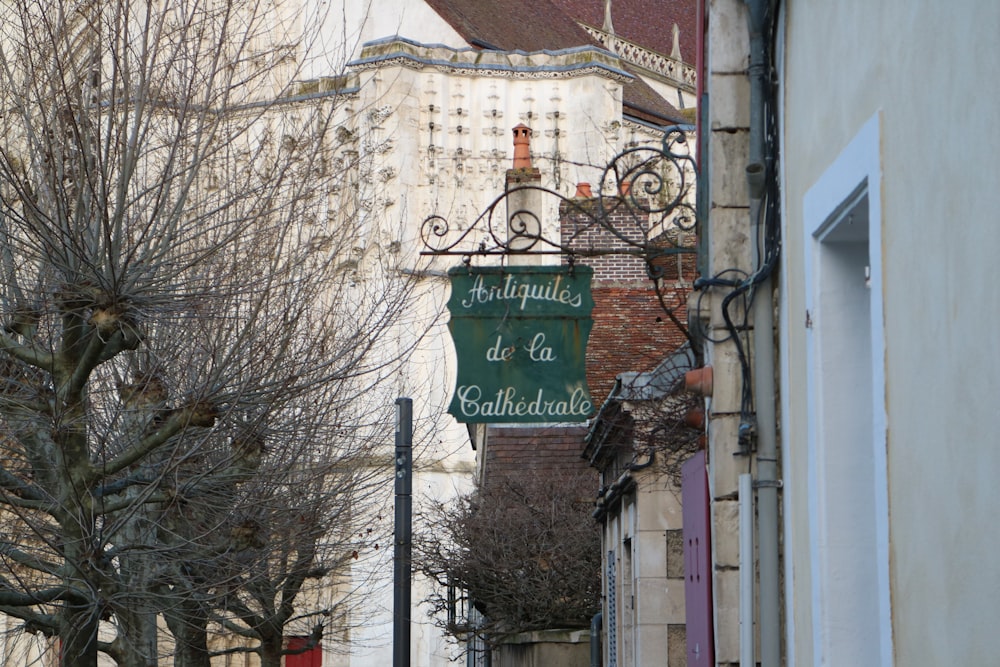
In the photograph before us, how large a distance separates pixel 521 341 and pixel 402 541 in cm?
661

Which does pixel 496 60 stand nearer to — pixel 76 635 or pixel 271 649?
pixel 271 649

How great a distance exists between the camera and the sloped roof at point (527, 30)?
142 ft

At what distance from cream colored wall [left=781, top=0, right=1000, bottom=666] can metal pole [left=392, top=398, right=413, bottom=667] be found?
10123 mm

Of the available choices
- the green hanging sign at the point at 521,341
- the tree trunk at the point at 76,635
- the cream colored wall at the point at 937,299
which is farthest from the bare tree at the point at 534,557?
the cream colored wall at the point at 937,299

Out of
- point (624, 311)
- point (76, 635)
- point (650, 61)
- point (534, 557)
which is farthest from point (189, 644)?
point (650, 61)

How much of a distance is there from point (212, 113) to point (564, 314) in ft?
12.2

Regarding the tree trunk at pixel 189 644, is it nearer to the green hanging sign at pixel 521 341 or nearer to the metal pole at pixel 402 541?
the metal pole at pixel 402 541

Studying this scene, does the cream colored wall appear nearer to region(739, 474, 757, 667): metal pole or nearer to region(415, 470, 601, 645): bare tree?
region(739, 474, 757, 667): metal pole

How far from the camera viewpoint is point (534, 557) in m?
20.7

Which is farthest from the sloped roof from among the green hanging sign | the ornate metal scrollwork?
the green hanging sign

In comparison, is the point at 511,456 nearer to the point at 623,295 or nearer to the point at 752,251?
the point at 623,295

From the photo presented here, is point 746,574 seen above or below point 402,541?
below

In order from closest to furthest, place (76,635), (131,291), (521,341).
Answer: (521,341), (131,291), (76,635)

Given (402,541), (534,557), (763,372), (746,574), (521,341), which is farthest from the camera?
(534,557)
